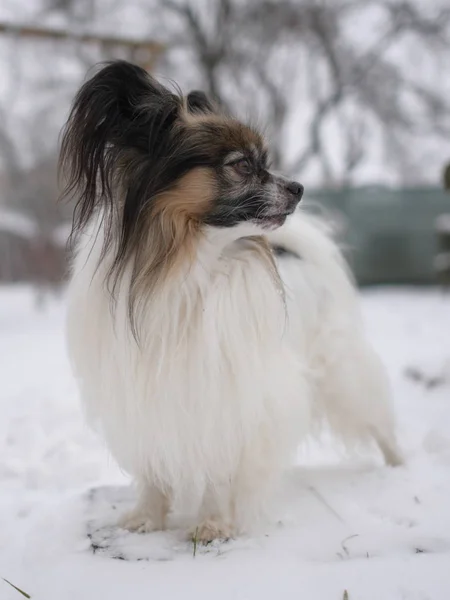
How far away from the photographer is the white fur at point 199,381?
6.99ft

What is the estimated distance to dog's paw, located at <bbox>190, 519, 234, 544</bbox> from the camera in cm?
219

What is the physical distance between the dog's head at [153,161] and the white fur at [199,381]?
12 centimetres

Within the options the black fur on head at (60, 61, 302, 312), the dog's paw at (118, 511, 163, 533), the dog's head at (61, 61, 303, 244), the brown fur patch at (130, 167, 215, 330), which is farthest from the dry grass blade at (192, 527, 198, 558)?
the dog's head at (61, 61, 303, 244)

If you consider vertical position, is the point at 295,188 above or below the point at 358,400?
above

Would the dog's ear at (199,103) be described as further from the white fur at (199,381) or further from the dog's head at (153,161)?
the white fur at (199,381)

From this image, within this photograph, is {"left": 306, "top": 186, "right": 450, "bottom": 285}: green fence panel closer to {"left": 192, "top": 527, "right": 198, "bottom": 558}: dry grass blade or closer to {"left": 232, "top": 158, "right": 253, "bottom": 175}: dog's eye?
{"left": 232, "top": 158, "right": 253, "bottom": 175}: dog's eye

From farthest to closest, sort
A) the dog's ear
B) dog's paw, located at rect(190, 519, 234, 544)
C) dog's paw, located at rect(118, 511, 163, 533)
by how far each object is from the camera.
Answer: the dog's ear → dog's paw, located at rect(118, 511, 163, 533) → dog's paw, located at rect(190, 519, 234, 544)

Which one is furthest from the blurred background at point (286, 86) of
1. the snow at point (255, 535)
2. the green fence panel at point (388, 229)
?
the snow at point (255, 535)

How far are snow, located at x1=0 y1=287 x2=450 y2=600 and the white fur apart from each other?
198mm

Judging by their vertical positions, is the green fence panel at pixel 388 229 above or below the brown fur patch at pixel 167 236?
below

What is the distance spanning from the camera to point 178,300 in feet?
7.01

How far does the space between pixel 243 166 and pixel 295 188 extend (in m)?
0.23

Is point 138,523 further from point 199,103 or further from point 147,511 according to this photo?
point 199,103

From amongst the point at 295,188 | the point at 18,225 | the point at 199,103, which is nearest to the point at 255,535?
the point at 295,188
